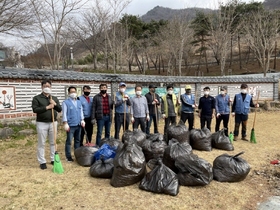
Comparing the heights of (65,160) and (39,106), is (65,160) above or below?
below

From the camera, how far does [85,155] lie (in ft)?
14.9

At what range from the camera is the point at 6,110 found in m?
7.30

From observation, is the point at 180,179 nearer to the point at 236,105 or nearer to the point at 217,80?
the point at 236,105

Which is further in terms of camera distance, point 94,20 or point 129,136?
point 94,20

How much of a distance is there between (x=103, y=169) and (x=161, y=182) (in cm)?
101

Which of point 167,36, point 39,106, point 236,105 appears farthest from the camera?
point 167,36

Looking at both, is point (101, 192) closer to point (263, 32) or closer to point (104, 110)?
point (104, 110)

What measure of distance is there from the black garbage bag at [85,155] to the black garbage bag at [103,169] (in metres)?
0.46

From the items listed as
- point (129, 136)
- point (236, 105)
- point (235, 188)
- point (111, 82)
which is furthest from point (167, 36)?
point (235, 188)

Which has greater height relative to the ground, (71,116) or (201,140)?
(71,116)

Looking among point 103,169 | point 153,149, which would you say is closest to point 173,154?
point 153,149

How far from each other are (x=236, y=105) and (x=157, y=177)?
3.96 meters

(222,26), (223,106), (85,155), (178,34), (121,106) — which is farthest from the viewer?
(178,34)

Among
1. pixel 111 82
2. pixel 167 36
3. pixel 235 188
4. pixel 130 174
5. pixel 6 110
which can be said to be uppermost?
pixel 167 36
